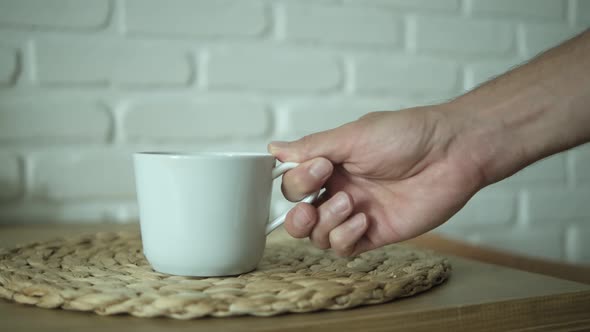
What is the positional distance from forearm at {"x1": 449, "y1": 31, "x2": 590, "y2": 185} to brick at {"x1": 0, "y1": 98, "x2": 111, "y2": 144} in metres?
0.64

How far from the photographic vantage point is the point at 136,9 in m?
1.05

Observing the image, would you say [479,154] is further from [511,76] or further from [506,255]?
[506,255]

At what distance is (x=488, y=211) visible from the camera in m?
1.35

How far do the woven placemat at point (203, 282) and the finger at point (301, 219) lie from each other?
0.04m

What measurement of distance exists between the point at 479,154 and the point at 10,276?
1.63ft

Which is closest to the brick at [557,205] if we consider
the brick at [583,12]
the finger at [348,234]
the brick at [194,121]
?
the brick at [583,12]

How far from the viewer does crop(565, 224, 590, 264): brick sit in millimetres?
1447

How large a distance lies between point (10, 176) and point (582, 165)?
1.27 metres

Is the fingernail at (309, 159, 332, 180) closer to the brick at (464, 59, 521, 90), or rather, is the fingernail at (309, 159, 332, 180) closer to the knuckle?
the knuckle

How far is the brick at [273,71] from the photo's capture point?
112cm

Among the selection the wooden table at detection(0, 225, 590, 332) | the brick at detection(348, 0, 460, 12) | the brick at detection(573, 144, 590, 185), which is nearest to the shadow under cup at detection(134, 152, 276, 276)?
the wooden table at detection(0, 225, 590, 332)

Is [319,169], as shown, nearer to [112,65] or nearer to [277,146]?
[277,146]

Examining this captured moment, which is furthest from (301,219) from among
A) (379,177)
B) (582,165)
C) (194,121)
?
(582,165)

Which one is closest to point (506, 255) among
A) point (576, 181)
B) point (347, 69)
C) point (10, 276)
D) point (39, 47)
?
point (347, 69)
